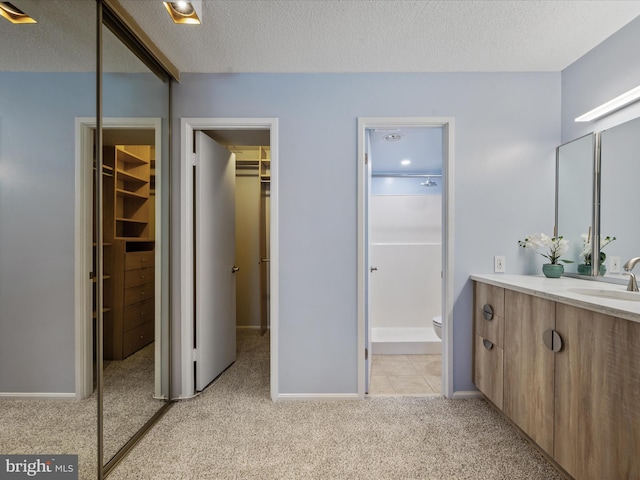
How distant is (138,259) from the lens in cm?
175

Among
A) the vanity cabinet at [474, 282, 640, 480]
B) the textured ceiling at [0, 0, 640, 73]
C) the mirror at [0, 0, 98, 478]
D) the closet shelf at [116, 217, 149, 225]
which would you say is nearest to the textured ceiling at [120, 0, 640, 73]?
the textured ceiling at [0, 0, 640, 73]

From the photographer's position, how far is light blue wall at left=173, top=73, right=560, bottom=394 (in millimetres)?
2170

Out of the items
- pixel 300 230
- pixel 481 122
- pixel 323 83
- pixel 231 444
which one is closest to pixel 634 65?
pixel 481 122

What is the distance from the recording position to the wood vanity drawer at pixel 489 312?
6.12 feet

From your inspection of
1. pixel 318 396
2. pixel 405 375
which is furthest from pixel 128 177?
pixel 405 375

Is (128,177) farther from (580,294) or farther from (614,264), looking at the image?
(614,264)

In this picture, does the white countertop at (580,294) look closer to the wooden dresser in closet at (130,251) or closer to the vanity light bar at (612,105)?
the vanity light bar at (612,105)

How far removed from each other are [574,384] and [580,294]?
47cm

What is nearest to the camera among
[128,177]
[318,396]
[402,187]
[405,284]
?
[128,177]

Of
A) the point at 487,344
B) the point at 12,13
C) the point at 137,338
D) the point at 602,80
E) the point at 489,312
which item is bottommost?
the point at 487,344

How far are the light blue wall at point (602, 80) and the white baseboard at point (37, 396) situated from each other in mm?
3134

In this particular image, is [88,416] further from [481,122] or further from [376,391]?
[481,122]

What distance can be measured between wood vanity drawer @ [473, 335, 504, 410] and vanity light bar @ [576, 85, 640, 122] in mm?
1543

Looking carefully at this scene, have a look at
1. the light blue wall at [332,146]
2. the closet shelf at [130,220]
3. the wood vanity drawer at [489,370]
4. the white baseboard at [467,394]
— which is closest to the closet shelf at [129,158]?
the closet shelf at [130,220]
